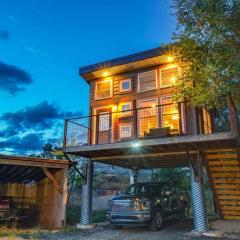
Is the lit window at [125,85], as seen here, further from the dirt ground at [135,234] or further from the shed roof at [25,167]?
the dirt ground at [135,234]

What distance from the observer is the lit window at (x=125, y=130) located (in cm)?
1476

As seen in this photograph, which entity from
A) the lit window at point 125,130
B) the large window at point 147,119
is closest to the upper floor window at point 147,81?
the large window at point 147,119

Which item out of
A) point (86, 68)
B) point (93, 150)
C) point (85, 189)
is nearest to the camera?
point (93, 150)

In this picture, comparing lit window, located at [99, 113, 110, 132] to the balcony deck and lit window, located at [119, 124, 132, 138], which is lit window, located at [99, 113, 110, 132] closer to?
lit window, located at [119, 124, 132, 138]

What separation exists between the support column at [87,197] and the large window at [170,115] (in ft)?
13.5

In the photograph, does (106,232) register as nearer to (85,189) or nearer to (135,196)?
(135,196)

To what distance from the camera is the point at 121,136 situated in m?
14.9

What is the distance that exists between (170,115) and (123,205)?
183 inches

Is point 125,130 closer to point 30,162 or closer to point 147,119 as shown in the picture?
point 147,119

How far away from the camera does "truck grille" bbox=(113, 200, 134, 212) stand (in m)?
11.7

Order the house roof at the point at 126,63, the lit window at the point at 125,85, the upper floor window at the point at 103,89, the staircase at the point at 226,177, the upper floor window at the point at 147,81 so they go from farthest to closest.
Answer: the upper floor window at the point at 103,89 < the lit window at the point at 125,85 < the upper floor window at the point at 147,81 < the house roof at the point at 126,63 < the staircase at the point at 226,177

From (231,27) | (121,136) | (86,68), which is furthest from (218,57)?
(86,68)

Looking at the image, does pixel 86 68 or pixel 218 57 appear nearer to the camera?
pixel 218 57

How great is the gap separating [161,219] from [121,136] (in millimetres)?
4518
